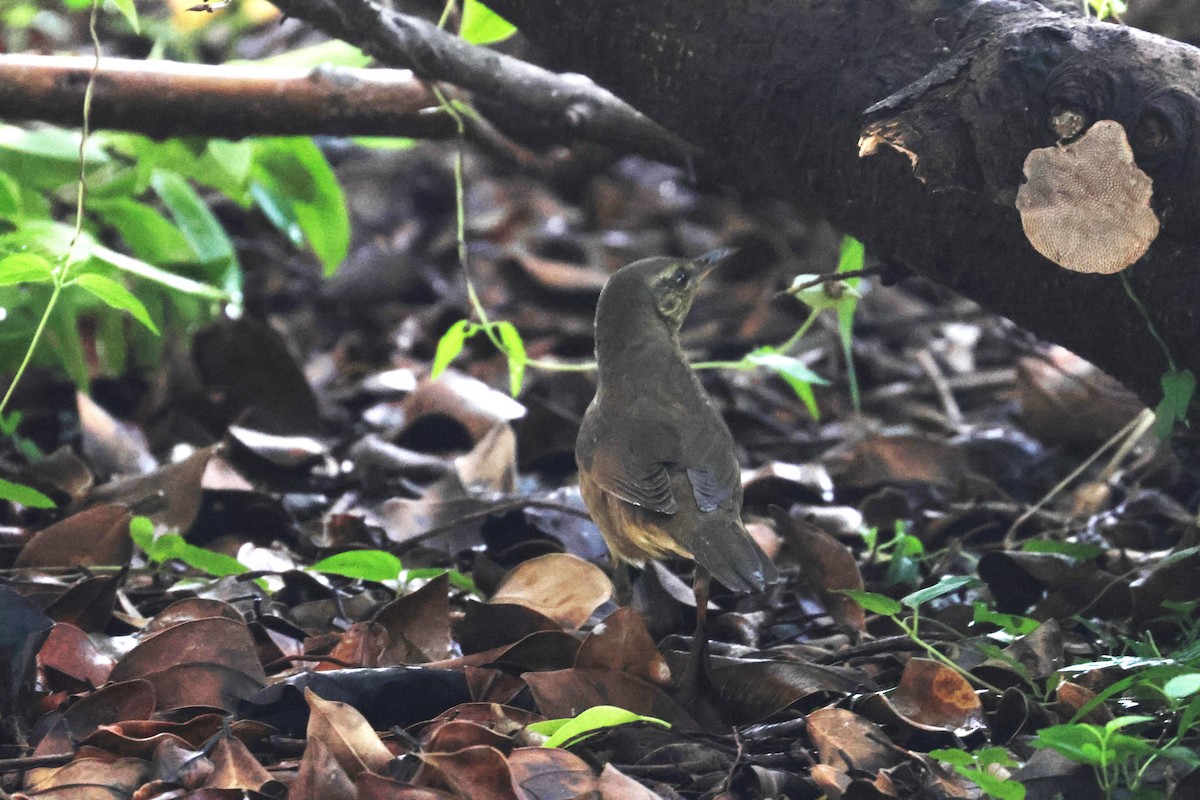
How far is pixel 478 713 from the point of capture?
237 centimetres

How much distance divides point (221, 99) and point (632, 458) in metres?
1.70

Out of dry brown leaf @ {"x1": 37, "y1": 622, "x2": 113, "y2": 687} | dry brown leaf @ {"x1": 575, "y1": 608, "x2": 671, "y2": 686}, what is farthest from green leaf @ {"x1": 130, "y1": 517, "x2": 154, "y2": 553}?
dry brown leaf @ {"x1": 575, "y1": 608, "x2": 671, "y2": 686}

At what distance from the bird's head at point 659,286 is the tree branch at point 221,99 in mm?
800

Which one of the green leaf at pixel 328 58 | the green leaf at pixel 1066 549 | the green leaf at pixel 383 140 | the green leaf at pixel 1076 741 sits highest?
the green leaf at pixel 1076 741

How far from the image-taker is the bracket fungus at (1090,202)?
7.15 ft

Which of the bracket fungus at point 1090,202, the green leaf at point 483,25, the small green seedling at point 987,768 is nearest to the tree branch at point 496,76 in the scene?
the green leaf at point 483,25

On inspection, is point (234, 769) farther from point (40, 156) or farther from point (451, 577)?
point (40, 156)

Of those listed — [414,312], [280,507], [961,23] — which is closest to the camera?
[961,23]

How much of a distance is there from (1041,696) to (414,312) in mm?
4160

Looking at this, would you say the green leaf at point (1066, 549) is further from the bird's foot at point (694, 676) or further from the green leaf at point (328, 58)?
the green leaf at point (328, 58)

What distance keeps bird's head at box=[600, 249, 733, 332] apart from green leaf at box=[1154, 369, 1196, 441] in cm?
130

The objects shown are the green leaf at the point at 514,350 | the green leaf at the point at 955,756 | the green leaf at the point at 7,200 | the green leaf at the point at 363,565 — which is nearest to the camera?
the green leaf at the point at 955,756

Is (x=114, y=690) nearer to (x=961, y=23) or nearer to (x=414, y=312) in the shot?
(x=961, y=23)

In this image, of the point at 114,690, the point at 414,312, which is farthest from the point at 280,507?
the point at 414,312
